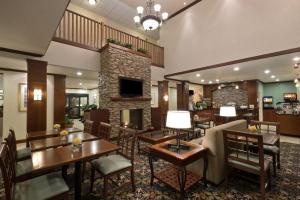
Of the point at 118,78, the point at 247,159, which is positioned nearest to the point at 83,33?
the point at 118,78

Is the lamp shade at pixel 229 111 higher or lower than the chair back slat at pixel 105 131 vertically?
higher

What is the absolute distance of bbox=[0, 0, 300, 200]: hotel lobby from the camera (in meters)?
2.14

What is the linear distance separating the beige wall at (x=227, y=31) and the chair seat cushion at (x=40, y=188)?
600cm

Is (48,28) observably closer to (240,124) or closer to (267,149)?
(240,124)

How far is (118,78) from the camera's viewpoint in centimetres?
537

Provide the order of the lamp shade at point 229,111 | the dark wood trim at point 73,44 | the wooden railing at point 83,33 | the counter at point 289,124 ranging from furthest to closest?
the counter at point 289,124 → the wooden railing at point 83,33 → the dark wood trim at point 73,44 → the lamp shade at point 229,111

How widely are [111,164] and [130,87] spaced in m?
3.85

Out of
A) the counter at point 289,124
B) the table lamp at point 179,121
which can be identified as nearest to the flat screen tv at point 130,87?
the table lamp at point 179,121

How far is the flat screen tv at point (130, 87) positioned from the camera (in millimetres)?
5509

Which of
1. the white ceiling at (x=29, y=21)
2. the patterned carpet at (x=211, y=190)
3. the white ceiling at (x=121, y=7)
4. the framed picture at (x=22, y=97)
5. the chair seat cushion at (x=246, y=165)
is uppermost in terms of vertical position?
the white ceiling at (x=121, y=7)

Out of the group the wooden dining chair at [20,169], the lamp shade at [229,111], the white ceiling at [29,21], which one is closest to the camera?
the wooden dining chair at [20,169]

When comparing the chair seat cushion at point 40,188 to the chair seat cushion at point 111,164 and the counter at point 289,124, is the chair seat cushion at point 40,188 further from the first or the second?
the counter at point 289,124

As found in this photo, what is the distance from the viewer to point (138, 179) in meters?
2.72

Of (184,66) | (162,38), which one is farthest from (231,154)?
(162,38)
